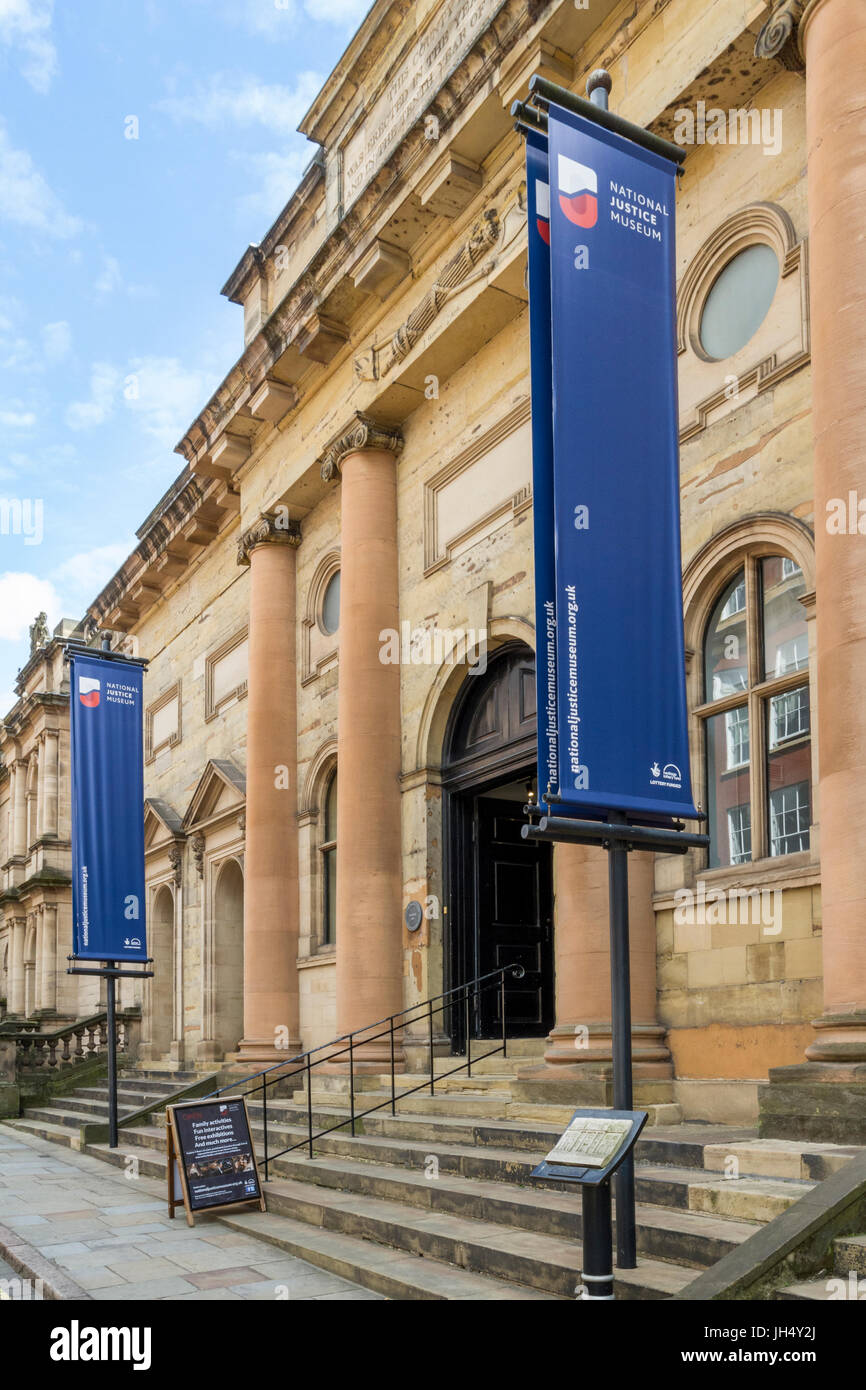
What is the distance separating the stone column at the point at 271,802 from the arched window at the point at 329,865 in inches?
24.2

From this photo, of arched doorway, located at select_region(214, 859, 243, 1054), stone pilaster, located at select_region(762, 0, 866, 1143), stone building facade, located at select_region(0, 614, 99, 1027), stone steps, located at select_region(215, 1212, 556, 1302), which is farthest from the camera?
stone building facade, located at select_region(0, 614, 99, 1027)

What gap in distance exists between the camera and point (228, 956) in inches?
842

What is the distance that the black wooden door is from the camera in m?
14.5

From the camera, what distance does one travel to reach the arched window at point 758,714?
31.0 feet

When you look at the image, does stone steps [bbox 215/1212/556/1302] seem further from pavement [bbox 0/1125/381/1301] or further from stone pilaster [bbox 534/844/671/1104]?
stone pilaster [bbox 534/844/671/1104]

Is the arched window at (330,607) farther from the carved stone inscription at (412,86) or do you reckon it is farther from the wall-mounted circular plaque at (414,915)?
the carved stone inscription at (412,86)

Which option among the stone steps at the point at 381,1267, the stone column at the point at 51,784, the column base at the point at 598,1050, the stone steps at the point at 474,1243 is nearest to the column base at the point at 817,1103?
the stone steps at the point at 474,1243

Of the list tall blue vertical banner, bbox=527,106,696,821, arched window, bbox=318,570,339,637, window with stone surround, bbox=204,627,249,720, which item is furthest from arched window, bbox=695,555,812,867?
window with stone surround, bbox=204,627,249,720

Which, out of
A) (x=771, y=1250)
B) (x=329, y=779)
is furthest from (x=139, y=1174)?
(x=771, y=1250)

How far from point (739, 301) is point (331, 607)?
8.68 m

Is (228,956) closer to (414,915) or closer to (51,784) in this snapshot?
(414,915)

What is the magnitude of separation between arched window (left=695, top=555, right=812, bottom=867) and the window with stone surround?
11678mm

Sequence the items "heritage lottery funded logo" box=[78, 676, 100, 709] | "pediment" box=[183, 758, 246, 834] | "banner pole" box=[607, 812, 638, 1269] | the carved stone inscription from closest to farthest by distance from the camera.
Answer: "banner pole" box=[607, 812, 638, 1269], the carved stone inscription, "heritage lottery funded logo" box=[78, 676, 100, 709], "pediment" box=[183, 758, 246, 834]
